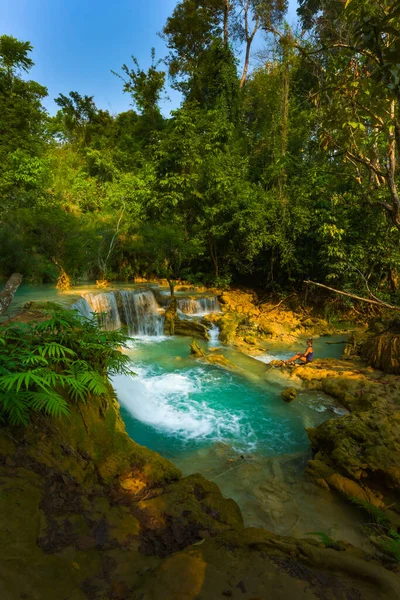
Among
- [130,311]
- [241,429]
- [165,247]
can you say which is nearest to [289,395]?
[241,429]

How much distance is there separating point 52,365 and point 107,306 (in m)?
9.03

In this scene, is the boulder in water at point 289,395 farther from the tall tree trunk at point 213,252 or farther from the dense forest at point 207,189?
the tall tree trunk at point 213,252

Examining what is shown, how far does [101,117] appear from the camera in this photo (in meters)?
27.1

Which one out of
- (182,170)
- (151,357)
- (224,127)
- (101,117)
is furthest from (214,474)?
(101,117)

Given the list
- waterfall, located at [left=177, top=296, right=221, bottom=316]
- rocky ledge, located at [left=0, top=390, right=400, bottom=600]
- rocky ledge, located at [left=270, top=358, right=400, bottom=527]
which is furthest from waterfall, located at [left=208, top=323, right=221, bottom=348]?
rocky ledge, located at [left=0, top=390, right=400, bottom=600]

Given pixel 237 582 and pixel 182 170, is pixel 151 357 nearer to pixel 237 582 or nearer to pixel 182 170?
pixel 237 582

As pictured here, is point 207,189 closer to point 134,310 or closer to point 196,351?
point 134,310

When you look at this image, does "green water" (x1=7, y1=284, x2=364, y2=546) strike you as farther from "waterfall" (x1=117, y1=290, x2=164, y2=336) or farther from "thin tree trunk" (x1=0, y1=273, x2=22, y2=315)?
"thin tree trunk" (x1=0, y1=273, x2=22, y2=315)

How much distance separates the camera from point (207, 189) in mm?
14578

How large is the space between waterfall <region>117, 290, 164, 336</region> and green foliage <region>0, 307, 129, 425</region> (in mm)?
8596

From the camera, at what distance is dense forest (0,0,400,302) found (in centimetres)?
1227

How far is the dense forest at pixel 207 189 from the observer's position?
12.3 meters

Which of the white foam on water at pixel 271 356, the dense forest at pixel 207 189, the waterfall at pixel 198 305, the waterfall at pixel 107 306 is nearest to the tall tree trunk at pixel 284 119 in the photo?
the dense forest at pixel 207 189

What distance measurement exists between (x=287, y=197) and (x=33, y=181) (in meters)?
14.3
